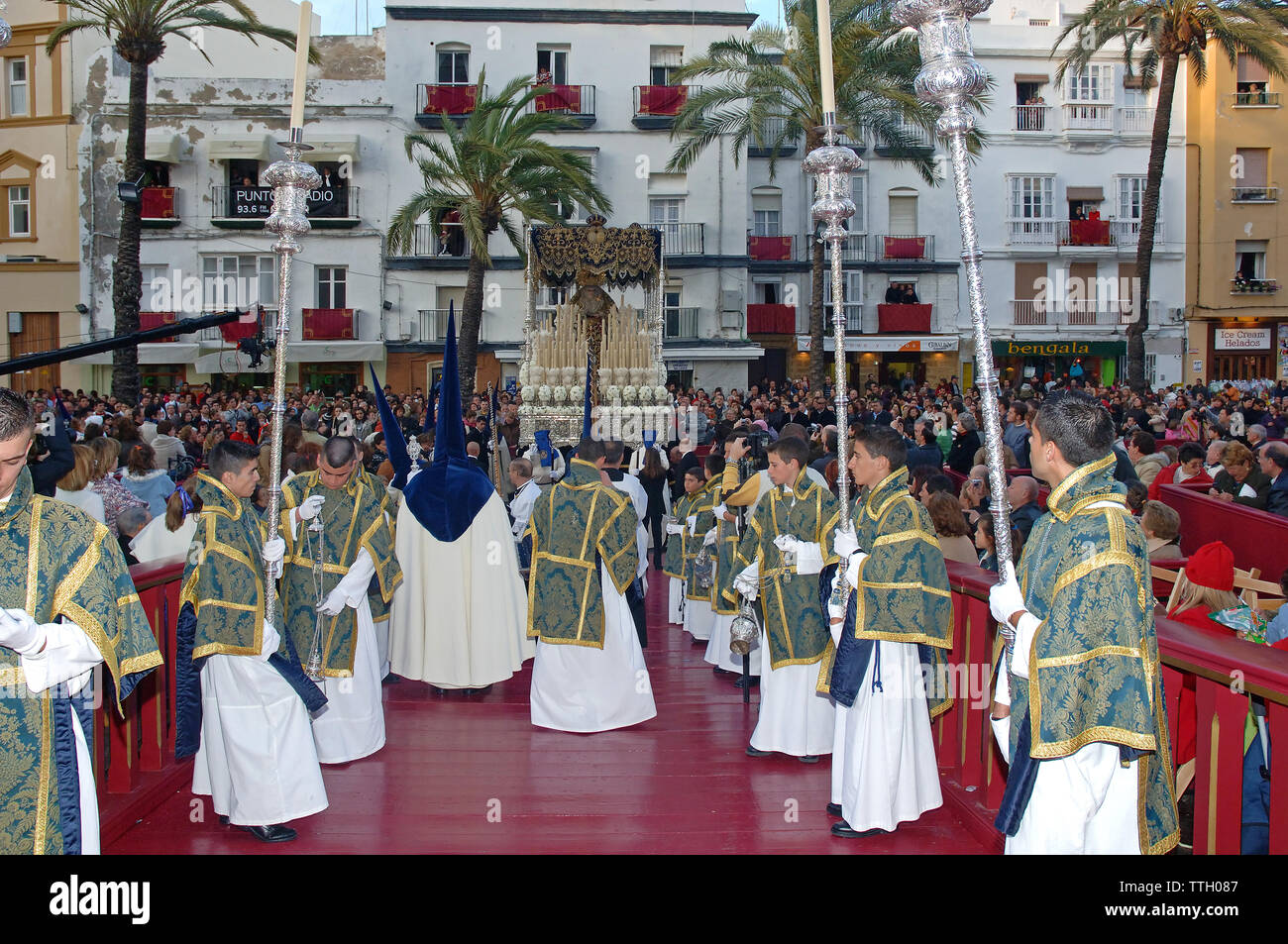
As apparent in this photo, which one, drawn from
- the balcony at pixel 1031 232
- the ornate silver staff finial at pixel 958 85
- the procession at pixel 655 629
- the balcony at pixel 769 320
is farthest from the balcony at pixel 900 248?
the ornate silver staff finial at pixel 958 85

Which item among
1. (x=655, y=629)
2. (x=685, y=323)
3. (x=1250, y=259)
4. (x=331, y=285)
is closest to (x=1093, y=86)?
(x=1250, y=259)

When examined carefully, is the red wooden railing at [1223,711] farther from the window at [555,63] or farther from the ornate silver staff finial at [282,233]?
the window at [555,63]

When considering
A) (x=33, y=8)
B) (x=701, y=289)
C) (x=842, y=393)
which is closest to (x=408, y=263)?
(x=701, y=289)

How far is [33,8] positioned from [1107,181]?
30.5 meters

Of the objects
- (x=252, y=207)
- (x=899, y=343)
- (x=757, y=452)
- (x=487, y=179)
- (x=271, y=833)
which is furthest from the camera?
(x=899, y=343)

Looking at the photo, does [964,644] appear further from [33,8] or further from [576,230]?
[33,8]

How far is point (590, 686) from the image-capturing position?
702 centimetres

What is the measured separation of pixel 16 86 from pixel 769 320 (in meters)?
22.1

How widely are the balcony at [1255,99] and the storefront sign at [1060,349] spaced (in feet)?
25.6

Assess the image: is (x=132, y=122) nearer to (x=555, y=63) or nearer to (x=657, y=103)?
(x=555, y=63)

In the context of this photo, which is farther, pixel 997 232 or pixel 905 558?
pixel 997 232

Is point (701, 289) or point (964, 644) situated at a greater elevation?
point (701, 289)

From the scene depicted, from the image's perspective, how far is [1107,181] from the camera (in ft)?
112

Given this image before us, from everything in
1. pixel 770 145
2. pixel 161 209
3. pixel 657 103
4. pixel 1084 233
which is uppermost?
pixel 657 103
